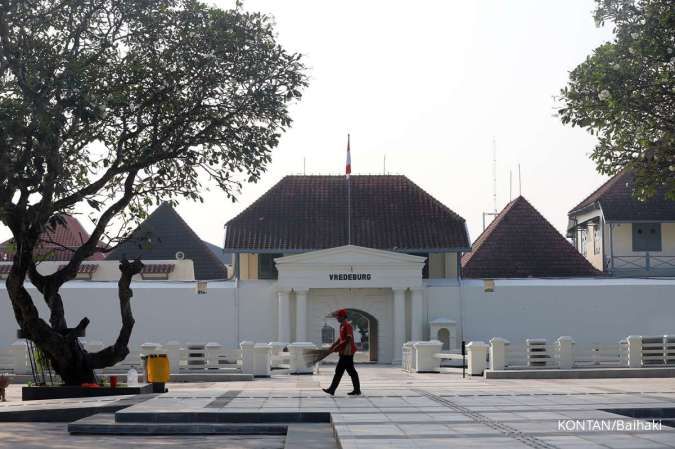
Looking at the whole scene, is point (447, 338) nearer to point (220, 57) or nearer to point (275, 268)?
point (275, 268)

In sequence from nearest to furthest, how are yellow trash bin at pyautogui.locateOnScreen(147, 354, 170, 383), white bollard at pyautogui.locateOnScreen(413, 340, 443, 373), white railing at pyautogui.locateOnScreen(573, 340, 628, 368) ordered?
yellow trash bin at pyautogui.locateOnScreen(147, 354, 170, 383)
white railing at pyautogui.locateOnScreen(573, 340, 628, 368)
white bollard at pyautogui.locateOnScreen(413, 340, 443, 373)

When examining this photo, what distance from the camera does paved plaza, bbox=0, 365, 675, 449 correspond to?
13.9 m

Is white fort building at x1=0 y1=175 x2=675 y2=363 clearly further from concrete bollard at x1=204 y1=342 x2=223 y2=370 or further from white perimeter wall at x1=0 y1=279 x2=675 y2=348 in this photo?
concrete bollard at x1=204 y1=342 x2=223 y2=370

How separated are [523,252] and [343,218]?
30.7 ft

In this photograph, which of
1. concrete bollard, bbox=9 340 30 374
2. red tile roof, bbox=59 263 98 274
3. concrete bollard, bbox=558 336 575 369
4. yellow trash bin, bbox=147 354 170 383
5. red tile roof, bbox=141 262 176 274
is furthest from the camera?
red tile roof, bbox=141 262 176 274

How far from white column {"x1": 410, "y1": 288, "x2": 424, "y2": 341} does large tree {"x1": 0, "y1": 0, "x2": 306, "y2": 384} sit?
2249cm

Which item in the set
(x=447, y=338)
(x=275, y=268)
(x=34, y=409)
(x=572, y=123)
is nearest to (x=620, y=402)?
(x=572, y=123)

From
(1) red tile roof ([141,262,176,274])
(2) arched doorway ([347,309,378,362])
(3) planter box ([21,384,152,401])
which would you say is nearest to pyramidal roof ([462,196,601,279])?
(2) arched doorway ([347,309,378,362])

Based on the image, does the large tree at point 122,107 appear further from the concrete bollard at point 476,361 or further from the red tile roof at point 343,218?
the red tile roof at point 343,218

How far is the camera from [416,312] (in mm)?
50656

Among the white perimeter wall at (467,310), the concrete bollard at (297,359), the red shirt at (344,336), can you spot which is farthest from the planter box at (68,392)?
the white perimeter wall at (467,310)

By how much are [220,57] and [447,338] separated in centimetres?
2583

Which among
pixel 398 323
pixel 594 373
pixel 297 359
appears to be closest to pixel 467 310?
pixel 398 323

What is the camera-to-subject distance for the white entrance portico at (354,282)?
50.6 meters
